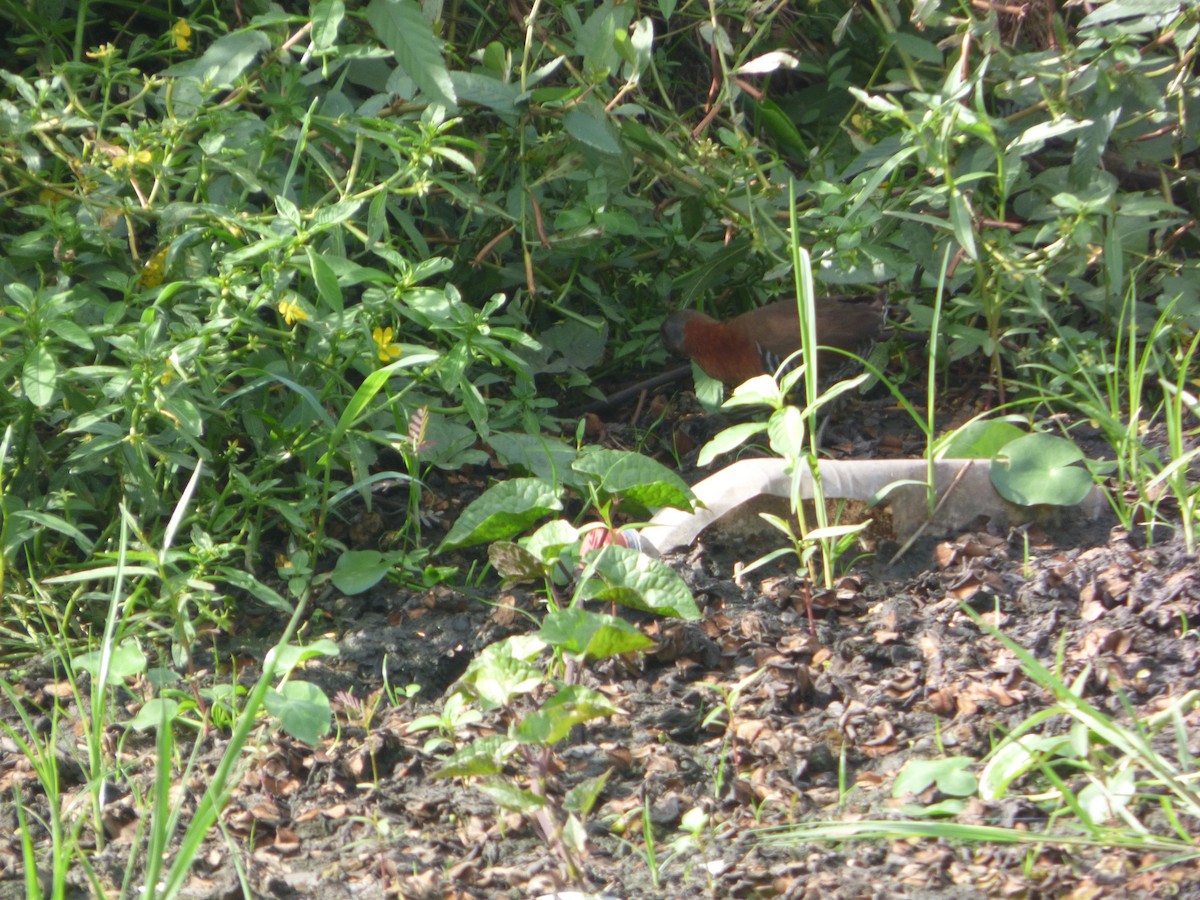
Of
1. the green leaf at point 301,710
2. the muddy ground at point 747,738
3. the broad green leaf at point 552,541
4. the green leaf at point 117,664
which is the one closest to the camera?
the muddy ground at point 747,738

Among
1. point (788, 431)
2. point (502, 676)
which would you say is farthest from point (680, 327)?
point (502, 676)

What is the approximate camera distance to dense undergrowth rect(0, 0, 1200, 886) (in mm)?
2496

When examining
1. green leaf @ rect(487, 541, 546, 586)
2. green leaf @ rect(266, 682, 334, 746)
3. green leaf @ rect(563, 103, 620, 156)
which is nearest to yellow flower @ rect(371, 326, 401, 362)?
green leaf @ rect(487, 541, 546, 586)

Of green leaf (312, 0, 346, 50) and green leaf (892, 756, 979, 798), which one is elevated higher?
green leaf (312, 0, 346, 50)

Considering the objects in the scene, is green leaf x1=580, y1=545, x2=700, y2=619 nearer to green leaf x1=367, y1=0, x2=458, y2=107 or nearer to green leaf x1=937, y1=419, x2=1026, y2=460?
green leaf x1=937, y1=419, x2=1026, y2=460

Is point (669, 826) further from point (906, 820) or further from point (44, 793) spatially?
point (44, 793)

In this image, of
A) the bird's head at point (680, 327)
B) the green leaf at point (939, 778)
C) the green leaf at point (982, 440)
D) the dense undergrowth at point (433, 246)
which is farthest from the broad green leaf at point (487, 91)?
the green leaf at point (939, 778)

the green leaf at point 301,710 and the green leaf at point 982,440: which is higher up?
the green leaf at point 301,710

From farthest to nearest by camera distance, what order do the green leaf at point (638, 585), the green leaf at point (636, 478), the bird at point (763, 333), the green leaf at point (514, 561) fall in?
the bird at point (763, 333)
the green leaf at point (636, 478)
the green leaf at point (514, 561)
the green leaf at point (638, 585)

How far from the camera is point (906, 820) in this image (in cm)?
179

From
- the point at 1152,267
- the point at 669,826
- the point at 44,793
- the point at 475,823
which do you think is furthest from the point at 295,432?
the point at 1152,267

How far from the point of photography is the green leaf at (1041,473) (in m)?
2.62

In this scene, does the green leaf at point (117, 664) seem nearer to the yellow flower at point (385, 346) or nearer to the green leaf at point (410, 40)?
the yellow flower at point (385, 346)

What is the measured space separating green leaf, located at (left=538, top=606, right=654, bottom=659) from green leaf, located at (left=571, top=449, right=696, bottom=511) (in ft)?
1.78
